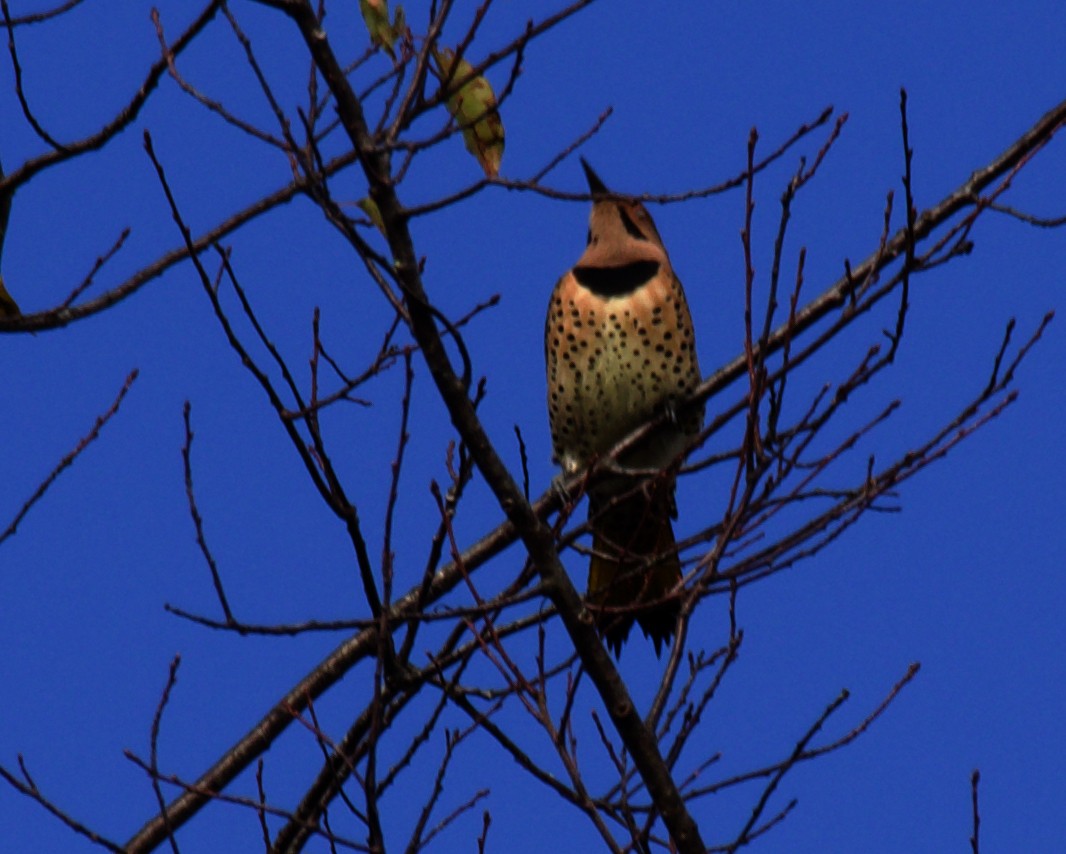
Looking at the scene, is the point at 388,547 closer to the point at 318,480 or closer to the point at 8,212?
the point at 318,480

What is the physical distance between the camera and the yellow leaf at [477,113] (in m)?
2.86

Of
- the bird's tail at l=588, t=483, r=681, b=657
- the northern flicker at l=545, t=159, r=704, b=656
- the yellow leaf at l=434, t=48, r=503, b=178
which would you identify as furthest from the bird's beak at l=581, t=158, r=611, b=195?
the yellow leaf at l=434, t=48, r=503, b=178

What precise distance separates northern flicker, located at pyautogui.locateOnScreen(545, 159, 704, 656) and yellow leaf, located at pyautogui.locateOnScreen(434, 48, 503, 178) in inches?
80.7

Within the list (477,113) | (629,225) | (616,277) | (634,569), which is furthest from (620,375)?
(477,113)

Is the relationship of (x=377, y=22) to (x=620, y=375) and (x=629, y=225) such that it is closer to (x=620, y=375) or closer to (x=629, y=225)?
(x=620, y=375)

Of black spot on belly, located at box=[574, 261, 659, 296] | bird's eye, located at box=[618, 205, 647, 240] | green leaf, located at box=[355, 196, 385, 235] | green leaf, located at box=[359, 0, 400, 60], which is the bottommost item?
green leaf, located at box=[355, 196, 385, 235]

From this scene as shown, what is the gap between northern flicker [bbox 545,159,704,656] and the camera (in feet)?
16.2

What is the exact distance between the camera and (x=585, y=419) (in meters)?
5.06

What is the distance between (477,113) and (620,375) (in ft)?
6.99

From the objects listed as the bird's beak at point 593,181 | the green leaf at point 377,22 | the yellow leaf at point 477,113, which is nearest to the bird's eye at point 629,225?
the bird's beak at point 593,181

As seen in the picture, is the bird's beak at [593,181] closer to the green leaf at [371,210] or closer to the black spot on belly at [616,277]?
the black spot on belly at [616,277]

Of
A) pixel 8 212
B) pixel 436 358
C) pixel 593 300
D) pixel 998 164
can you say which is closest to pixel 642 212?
pixel 593 300

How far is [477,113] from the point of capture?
2867mm

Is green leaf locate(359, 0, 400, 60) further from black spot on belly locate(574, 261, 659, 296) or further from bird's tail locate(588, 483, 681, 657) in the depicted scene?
black spot on belly locate(574, 261, 659, 296)
